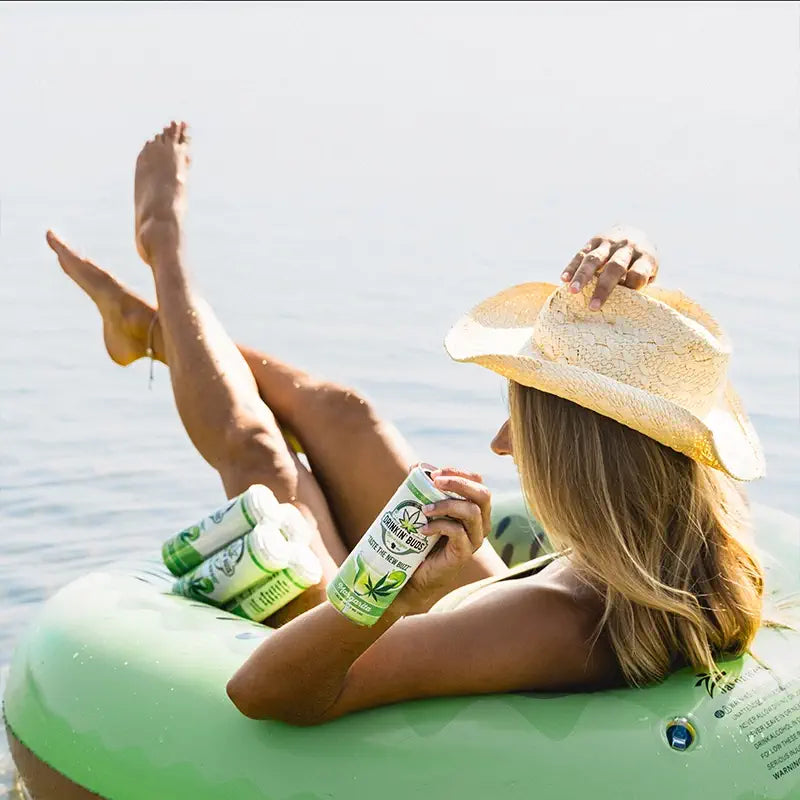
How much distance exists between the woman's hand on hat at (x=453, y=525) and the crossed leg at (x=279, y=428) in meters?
0.73

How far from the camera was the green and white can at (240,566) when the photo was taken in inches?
87.6

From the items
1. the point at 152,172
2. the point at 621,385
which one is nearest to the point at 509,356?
the point at 621,385

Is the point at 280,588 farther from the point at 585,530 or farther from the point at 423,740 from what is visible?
the point at 585,530

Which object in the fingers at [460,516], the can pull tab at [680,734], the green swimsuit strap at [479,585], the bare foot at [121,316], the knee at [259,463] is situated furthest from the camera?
the bare foot at [121,316]

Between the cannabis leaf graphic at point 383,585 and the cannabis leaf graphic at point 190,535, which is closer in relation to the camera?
the cannabis leaf graphic at point 383,585

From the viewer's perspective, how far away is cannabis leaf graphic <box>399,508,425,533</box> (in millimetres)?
1562

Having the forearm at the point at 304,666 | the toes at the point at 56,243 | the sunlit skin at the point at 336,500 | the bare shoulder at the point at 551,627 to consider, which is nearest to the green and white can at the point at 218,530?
the sunlit skin at the point at 336,500

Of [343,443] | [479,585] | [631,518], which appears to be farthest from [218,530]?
[631,518]

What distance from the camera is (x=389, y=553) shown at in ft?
5.17

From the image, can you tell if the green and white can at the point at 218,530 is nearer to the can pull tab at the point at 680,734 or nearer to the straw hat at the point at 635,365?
the straw hat at the point at 635,365

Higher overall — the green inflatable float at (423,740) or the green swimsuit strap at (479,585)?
the green swimsuit strap at (479,585)

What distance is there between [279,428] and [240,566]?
1.69 ft

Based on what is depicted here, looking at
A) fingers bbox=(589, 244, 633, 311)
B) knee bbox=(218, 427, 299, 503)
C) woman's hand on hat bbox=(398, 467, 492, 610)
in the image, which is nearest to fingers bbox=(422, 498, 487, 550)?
woman's hand on hat bbox=(398, 467, 492, 610)

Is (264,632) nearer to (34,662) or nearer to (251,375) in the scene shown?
(34,662)
